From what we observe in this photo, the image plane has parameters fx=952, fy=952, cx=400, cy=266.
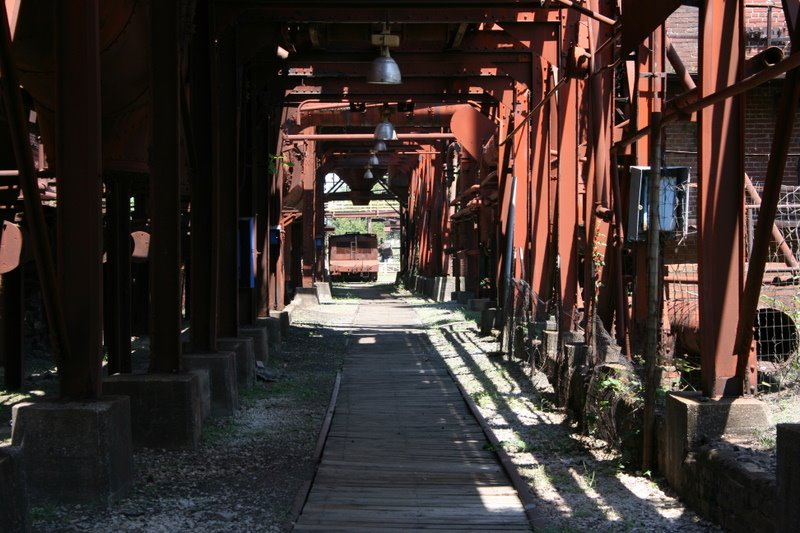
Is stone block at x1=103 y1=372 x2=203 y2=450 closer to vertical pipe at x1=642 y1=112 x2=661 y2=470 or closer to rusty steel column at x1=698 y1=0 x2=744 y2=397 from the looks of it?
vertical pipe at x1=642 y1=112 x2=661 y2=470

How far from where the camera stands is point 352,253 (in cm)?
5816

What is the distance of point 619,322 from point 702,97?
3.44 meters

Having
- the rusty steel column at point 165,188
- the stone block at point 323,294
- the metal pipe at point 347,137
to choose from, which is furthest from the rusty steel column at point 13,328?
the stone block at point 323,294

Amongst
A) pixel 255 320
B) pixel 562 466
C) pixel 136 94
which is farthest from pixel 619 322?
pixel 255 320

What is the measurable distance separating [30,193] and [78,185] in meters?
0.56

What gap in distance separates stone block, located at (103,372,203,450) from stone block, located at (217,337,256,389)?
3.48 meters

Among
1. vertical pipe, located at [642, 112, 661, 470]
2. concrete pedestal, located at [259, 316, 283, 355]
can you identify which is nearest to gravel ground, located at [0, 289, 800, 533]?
vertical pipe, located at [642, 112, 661, 470]

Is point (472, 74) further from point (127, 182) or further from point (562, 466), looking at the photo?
point (562, 466)

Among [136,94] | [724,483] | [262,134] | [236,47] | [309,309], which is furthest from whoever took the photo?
[309,309]

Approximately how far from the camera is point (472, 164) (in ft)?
85.9

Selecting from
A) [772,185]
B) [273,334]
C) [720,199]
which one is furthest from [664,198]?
[273,334]

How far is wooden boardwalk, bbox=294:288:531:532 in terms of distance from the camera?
Result: 6070mm

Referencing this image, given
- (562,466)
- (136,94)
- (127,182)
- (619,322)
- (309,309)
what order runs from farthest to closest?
(309,309)
(127,182)
(136,94)
(619,322)
(562,466)

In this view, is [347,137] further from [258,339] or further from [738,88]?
[738,88]
